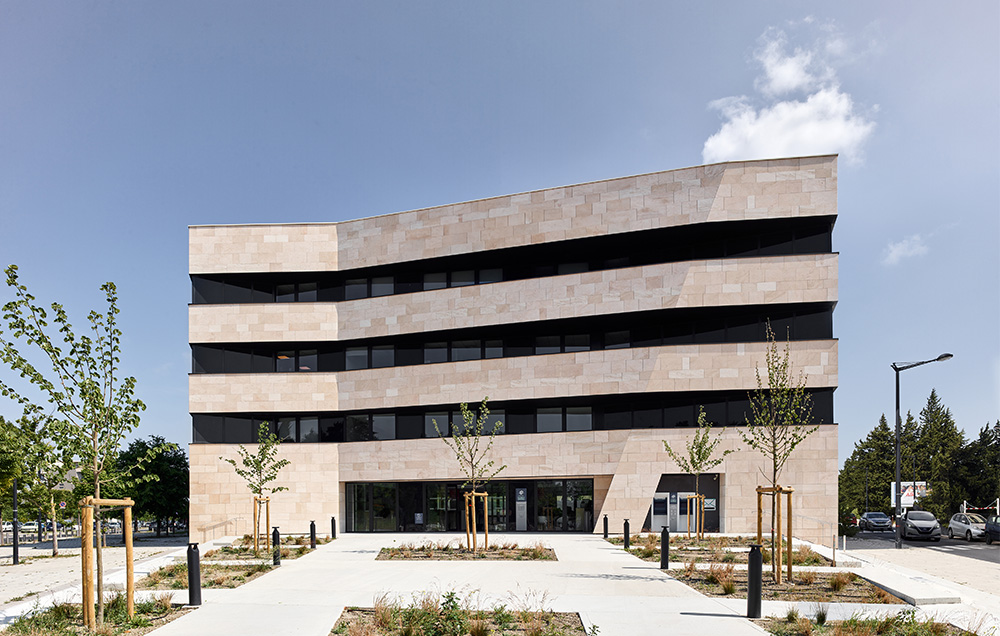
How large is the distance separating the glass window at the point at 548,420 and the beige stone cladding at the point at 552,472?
23.7 inches

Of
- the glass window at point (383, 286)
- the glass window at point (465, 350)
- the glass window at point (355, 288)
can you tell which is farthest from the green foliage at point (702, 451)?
the glass window at point (355, 288)

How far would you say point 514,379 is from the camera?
32406 millimetres

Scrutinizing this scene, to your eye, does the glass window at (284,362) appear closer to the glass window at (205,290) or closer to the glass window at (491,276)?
the glass window at (205,290)

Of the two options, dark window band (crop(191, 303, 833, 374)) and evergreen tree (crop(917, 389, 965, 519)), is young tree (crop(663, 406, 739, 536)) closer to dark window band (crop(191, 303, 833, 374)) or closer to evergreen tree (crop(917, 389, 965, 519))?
dark window band (crop(191, 303, 833, 374))

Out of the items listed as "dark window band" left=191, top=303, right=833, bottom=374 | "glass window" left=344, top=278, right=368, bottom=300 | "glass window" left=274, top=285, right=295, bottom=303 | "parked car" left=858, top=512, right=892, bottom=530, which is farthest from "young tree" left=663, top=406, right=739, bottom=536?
"parked car" left=858, top=512, right=892, bottom=530

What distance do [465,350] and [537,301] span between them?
4.49 meters

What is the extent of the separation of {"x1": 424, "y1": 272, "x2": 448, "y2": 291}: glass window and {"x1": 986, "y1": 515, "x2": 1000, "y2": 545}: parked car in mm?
29610

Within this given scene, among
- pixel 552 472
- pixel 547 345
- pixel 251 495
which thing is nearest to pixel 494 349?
pixel 547 345

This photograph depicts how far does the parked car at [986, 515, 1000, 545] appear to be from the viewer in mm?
34219

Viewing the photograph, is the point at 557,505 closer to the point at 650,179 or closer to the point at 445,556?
the point at 445,556

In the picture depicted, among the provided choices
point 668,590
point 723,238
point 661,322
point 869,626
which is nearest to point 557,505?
point 661,322

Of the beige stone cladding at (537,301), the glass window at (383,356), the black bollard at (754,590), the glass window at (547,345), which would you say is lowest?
the black bollard at (754,590)

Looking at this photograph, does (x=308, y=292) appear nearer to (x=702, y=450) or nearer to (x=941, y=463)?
(x=702, y=450)

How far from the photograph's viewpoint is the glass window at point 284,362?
35656mm
